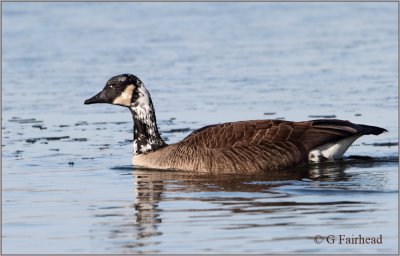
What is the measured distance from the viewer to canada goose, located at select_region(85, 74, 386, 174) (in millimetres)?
14500

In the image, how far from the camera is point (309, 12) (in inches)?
1398

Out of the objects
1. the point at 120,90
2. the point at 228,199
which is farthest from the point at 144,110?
the point at 228,199

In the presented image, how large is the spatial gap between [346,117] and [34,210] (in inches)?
301

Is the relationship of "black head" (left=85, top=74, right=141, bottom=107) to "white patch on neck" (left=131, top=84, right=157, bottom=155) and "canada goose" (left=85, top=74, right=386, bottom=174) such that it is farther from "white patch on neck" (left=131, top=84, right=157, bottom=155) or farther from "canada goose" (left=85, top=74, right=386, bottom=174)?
"canada goose" (left=85, top=74, right=386, bottom=174)

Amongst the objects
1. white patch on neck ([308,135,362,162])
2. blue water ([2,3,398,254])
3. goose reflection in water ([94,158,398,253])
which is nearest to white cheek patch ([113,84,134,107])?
blue water ([2,3,398,254])

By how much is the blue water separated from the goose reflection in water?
2 centimetres

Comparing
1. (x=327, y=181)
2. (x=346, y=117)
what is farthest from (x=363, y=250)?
(x=346, y=117)

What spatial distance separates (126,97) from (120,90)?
0.43 ft

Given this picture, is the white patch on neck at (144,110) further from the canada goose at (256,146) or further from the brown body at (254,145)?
the brown body at (254,145)

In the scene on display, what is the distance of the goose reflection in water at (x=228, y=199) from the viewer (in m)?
10.9

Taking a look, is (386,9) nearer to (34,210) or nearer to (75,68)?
(75,68)

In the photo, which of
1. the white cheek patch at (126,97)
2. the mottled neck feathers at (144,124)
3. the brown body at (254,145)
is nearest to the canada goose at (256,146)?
the brown body at (254,145)

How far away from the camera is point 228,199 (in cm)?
1240

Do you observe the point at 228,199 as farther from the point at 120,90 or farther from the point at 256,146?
the point at 120,90
